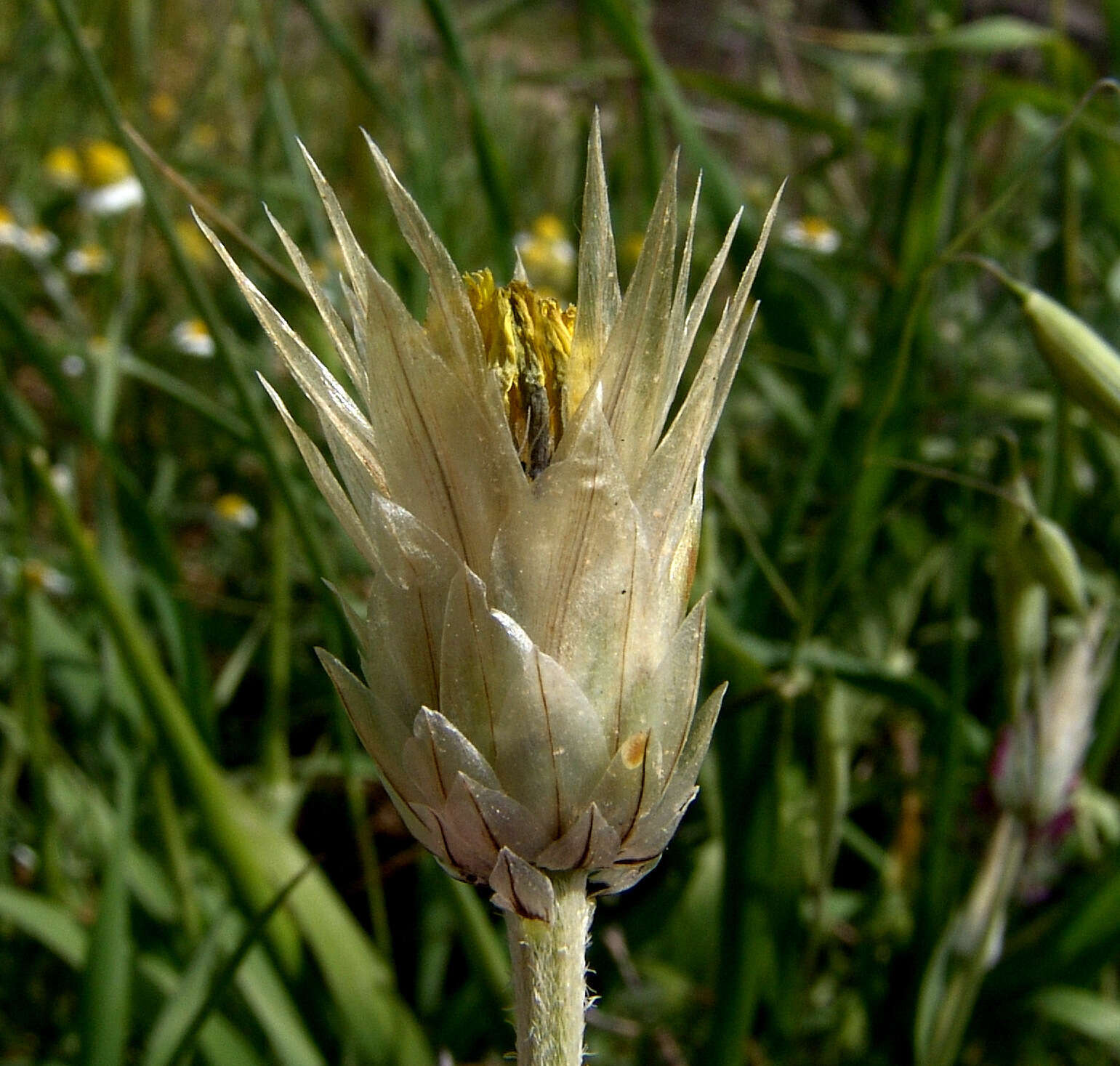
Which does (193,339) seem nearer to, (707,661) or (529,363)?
(707,661)

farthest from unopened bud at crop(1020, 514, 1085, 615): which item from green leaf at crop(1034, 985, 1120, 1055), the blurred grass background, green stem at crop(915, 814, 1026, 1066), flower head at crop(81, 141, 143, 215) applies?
flower head at crop(81, 141, 143, 215)

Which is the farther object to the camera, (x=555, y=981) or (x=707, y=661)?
(x=707, y=661)

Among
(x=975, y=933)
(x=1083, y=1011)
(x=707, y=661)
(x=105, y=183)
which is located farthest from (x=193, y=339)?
(x=1083, y=1011)

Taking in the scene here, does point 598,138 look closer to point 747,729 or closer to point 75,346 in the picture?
point 747,729

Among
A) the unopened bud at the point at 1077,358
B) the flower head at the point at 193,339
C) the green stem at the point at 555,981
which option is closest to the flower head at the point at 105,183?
the flower head at the point at 193,339

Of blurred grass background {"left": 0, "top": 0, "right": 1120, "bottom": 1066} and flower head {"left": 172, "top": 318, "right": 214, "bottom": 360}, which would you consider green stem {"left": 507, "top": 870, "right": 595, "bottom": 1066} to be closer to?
blurred grass background {"left": 0, "top": 0, "right": 1120, "bottom": 1066}

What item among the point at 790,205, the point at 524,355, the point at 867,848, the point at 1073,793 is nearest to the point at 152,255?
the point at 790,205

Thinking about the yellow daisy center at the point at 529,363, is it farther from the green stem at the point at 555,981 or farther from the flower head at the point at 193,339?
the flower head at the point at 193,339
